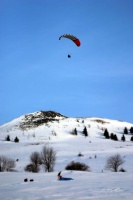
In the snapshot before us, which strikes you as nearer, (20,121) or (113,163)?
(113,163)

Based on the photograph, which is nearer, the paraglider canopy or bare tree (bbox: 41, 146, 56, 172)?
the paraglider canopy

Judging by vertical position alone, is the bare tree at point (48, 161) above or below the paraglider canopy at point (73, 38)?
below

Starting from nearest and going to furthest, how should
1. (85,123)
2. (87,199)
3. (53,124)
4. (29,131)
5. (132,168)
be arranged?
(87,199) < (132,168) < (29,131) < (53,124) < (85,123)

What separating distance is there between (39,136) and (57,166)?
85.1 m

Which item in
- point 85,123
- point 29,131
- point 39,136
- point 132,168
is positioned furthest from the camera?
point 85,123

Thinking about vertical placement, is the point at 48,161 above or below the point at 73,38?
below

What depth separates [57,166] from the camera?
63.6 m

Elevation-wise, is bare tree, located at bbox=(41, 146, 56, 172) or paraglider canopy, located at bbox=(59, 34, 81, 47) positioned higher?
paraglider canopy, located at bbox=(59, 34, 81, 47)

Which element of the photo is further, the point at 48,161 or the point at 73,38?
the point at 48,161

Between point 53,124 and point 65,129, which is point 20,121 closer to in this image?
point 53,124

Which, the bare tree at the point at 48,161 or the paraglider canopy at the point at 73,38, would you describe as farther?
the bare tree at the point at 48,161

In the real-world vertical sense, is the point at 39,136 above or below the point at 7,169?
above

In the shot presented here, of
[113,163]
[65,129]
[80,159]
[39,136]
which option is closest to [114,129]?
[65,129]

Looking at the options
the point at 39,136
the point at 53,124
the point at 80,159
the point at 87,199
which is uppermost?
the point at 53,124
